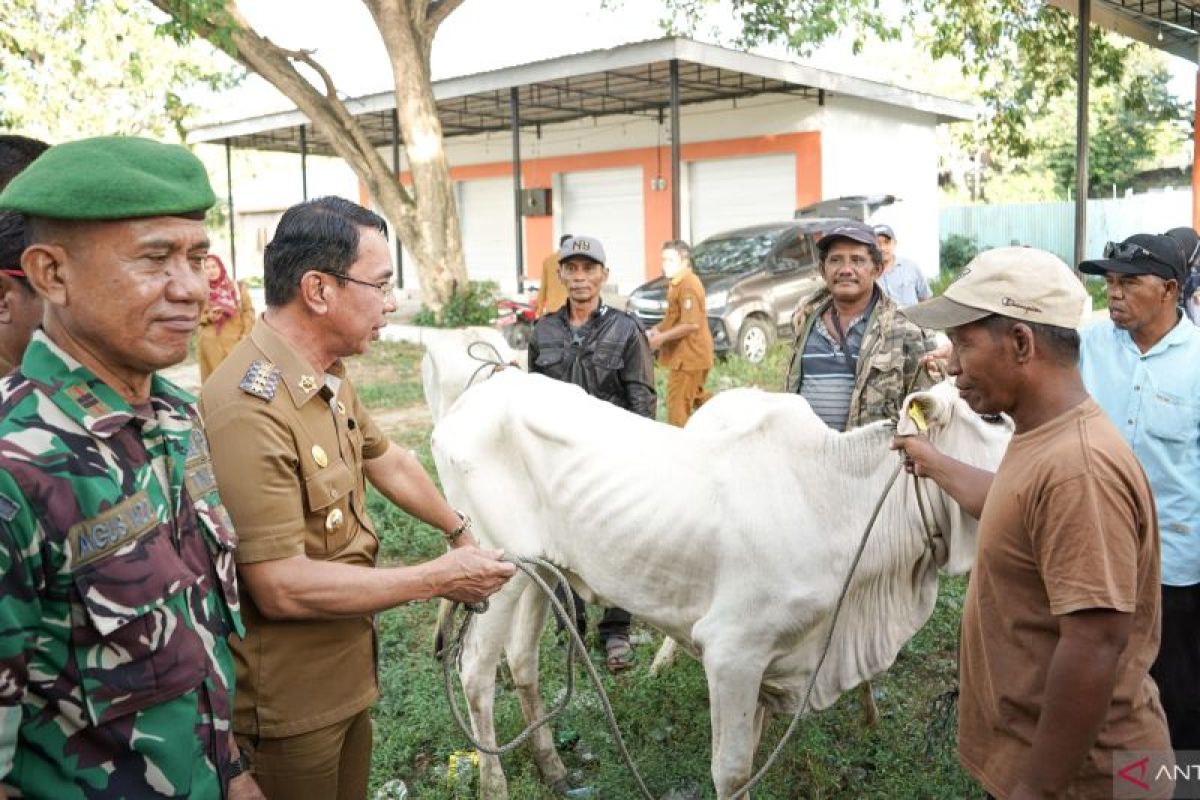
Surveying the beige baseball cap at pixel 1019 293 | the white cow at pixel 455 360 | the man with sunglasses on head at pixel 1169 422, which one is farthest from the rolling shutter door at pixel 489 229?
the beige baseball cap at pixel 1019 293

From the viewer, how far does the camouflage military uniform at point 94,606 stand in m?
1.47

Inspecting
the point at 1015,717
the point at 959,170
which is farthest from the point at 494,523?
the point at 959,170

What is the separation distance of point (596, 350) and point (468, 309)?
11031 mm

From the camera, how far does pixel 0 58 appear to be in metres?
20.9

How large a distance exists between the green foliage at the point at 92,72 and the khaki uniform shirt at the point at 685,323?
14.2 m

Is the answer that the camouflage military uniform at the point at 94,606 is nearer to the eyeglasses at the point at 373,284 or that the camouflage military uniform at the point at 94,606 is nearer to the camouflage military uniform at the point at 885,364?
the eyeglasses at the point at 373,284

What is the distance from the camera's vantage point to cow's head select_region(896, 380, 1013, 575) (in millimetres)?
2980

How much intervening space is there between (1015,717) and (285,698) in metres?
1.45

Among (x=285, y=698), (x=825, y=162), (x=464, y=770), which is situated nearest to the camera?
(x=285, y=698)

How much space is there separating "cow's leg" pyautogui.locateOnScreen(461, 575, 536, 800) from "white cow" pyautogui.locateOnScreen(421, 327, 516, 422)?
3.38 feet

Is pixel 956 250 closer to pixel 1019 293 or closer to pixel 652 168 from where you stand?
pixel 652 168

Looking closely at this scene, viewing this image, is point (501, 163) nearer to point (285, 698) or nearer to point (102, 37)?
point (102, 37)

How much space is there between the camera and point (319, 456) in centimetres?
216

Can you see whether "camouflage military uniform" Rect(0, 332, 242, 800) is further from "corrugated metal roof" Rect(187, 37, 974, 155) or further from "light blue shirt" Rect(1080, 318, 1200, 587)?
"corrugated metal roof" Rect(187, 37, 974, 155)
